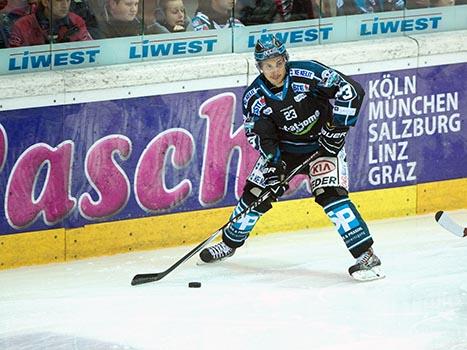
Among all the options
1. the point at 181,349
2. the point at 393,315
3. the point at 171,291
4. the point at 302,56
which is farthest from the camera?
the point at 302,56

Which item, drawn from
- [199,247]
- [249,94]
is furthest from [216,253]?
[249,94]

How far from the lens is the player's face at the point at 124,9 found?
7.54 m

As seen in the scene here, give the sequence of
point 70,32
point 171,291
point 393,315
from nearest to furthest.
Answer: point 393,315 → point 171,291 → point 70,32

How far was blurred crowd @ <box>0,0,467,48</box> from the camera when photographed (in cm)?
728

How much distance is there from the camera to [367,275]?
707 cm

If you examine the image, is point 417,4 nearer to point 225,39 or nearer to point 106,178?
point 225,39

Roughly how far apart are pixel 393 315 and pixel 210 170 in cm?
163

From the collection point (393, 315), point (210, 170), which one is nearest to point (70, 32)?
point (210, 170)

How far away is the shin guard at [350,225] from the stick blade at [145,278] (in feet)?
2.74

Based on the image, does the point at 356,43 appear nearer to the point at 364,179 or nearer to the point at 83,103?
the point at 364,179

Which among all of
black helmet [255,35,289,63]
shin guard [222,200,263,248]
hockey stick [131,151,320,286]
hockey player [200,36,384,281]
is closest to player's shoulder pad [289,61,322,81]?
hockey player [200,36,384,281]

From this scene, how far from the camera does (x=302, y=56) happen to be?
798 cm

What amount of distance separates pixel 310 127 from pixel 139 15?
1.12 m

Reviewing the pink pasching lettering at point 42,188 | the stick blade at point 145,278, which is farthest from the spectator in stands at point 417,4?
the stick blade at point 145,278
